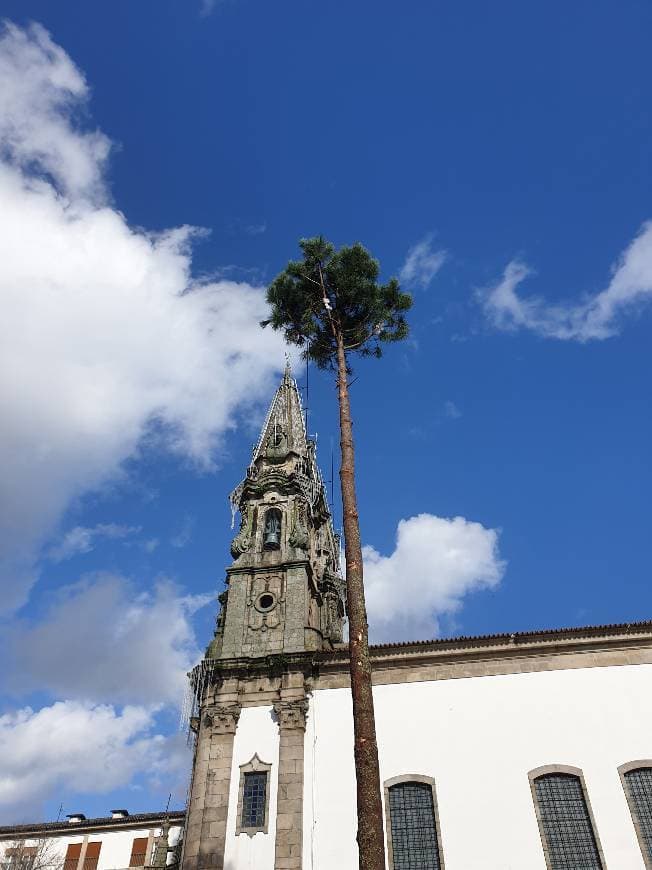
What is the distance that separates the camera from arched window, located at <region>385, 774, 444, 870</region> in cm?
1938

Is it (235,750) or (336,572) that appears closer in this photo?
(235,750)

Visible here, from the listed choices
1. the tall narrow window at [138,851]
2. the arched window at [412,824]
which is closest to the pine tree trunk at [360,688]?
the arched window at [412,824]

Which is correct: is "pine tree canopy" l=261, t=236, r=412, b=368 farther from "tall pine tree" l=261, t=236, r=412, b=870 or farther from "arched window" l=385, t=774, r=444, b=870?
"arched window" l=385, t=774, r=444, b=870

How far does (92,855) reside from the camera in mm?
29609

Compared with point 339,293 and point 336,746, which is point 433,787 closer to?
point 336,746

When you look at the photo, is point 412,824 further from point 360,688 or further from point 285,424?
point 285,424

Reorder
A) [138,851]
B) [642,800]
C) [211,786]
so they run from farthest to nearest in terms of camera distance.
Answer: [138,851] < [211,786] < [642,800]

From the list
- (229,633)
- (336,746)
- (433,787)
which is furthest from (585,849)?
(229,633)

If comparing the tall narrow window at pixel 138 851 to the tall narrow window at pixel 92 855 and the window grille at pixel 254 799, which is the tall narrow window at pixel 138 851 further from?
the window grille at pixel 254 799

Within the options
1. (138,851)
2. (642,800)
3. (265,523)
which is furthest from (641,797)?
(138,851)

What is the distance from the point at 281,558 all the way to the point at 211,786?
8641 millimetres

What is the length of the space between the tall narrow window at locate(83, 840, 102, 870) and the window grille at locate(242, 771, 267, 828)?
527 inches

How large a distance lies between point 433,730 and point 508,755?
233 cm

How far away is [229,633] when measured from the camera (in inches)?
984
